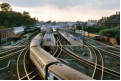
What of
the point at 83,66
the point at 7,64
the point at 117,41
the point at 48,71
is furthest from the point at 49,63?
the point at 117,41

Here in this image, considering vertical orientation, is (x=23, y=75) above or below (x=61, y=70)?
below

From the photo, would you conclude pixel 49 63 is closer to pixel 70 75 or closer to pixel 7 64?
pixel 70 75

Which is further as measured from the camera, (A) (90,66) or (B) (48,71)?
(A) (90,66)

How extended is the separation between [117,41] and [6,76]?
37.3 m

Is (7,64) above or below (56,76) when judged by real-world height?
below

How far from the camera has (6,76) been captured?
52.7ft

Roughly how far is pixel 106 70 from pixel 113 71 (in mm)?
970

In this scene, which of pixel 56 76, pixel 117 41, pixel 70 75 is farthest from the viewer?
pixel 117 41

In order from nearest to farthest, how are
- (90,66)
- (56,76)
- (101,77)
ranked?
(56,76) → (101,77) → (90,66)

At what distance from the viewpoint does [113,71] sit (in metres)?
17.4

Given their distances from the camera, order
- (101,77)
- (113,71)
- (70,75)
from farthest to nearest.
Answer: (113,71)
(101,77)
(70,75)

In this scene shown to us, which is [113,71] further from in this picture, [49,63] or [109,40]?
[109,40]

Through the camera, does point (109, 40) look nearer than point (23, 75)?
No

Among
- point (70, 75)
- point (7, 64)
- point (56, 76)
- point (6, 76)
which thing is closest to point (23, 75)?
point (6, 76)
